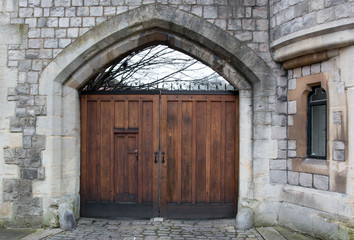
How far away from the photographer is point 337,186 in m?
3.67

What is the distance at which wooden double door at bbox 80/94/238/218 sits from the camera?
481 centimetres

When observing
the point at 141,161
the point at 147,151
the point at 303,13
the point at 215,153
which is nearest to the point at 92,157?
the point at 141,161

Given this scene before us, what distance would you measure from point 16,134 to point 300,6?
4389 mm

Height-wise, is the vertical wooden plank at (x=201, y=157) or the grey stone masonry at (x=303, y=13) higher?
the grey stone masonry at (x=303, y=13)

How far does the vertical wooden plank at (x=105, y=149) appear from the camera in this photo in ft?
16.0

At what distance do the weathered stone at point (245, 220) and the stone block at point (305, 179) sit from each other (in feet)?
2.74

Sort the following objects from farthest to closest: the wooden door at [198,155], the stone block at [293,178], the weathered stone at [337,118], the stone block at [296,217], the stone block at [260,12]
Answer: the wooden door at [198,155]
the stone block at [260,12]
the stone block at [293,178]
the stone block at [296,217]
the weathered stone at [337,118]

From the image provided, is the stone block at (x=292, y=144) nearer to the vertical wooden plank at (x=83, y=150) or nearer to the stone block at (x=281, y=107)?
the stone block at (x=281, y=107)

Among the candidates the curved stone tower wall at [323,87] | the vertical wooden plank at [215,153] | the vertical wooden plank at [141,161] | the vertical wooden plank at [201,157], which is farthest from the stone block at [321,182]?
the vertical wooden plank at [141,161]

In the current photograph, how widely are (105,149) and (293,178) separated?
2.93 m

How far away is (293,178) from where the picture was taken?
13.9ft

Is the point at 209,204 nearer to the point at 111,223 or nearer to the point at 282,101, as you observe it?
the point at 111,223

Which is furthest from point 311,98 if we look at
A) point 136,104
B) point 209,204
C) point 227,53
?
point 136,104

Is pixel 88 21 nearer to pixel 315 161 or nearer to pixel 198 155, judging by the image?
pixel 198 155
